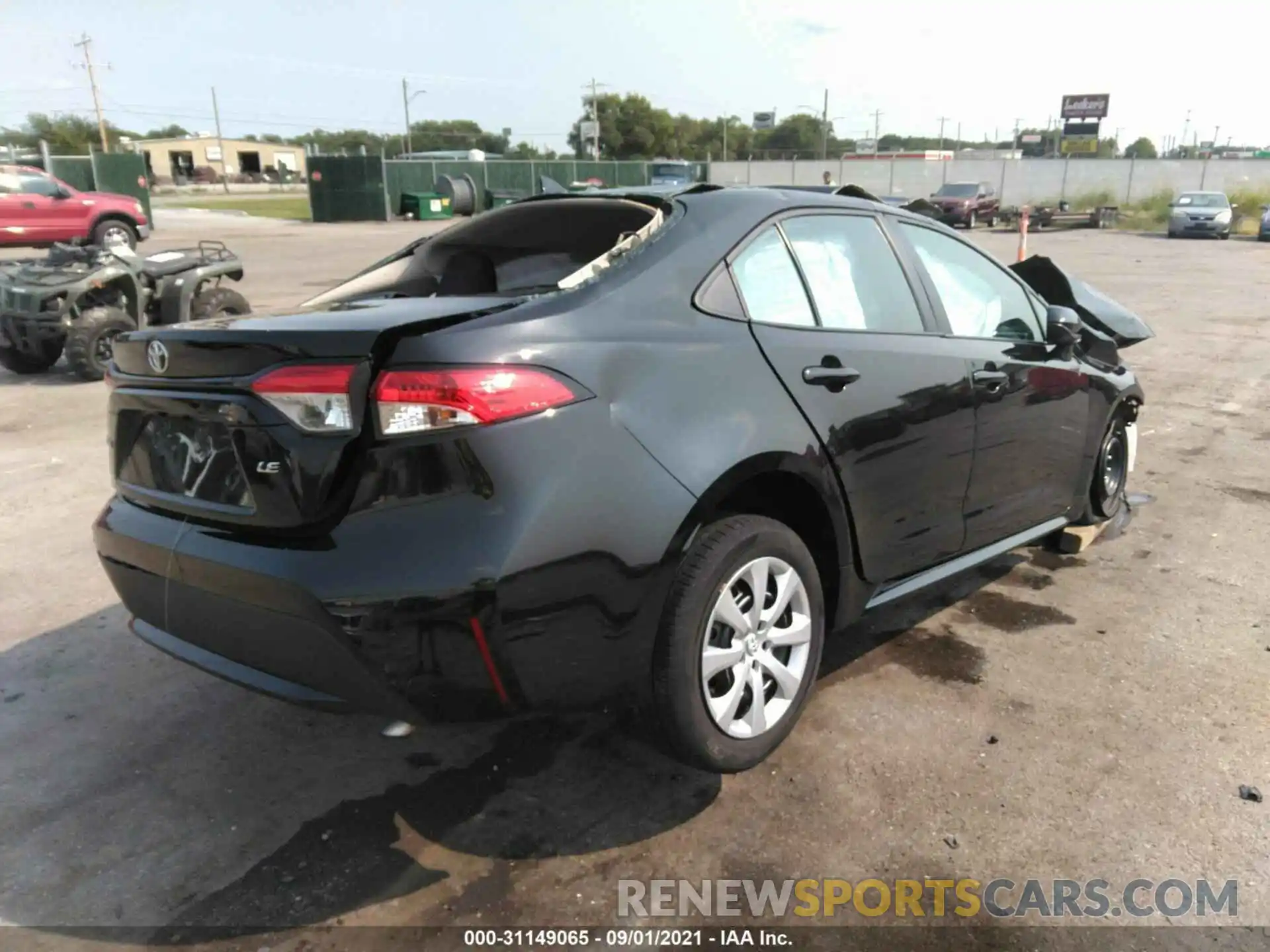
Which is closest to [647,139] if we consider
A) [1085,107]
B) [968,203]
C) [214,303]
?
[1085,107]

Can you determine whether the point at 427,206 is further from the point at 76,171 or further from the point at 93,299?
the point at 93,299

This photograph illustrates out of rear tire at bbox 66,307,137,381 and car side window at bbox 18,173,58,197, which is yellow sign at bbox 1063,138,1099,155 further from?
rear tire at bbox 66,307,137,381

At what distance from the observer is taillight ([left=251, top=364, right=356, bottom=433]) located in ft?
7.49

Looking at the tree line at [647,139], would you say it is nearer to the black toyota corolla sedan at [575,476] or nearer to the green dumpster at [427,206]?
the green dumpster at [427,206]

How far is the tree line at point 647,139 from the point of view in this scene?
7906 cm

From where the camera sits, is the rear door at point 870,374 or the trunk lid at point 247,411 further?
the rear door at point 870,374

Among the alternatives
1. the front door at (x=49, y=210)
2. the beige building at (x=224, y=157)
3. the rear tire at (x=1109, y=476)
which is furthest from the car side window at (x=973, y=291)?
the beige building at (x=224, y=157)

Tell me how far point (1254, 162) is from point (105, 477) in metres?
53.1

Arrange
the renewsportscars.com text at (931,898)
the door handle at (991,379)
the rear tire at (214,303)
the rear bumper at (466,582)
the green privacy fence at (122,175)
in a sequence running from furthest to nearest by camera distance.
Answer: the green privacy fence at (122,175) < the rear tire at (214,303) < the door handle at (991,379) < the renewsportscars.com text at (931,898) < the rear bumper at (466,582)

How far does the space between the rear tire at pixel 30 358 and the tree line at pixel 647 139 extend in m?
69.1

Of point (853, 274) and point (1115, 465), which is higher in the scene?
point (853, 274)

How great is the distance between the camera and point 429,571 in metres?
2.20

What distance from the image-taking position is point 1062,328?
4.09 metres

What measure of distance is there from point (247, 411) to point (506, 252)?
5.36 ft
